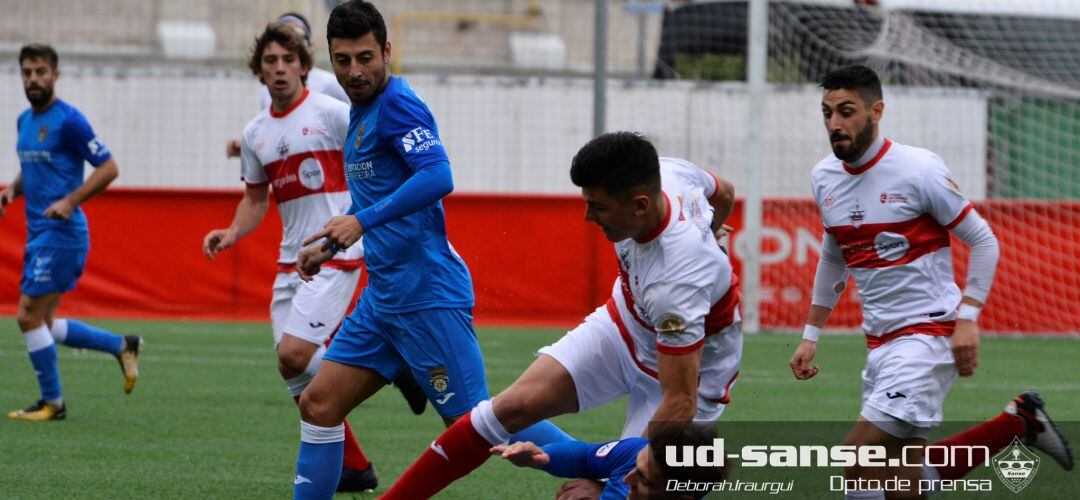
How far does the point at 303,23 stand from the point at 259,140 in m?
1.36

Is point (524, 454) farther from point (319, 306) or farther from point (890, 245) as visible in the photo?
point (319, 306)

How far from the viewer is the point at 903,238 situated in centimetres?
548

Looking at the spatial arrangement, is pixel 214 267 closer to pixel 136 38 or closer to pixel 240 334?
pixel 240 334

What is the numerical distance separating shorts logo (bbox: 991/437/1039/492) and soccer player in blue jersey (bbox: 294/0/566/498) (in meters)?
2.16

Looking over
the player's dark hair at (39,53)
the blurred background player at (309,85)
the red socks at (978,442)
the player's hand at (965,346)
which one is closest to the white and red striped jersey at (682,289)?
the player's hand at (965,346)

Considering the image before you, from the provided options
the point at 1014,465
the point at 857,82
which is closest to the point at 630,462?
the point at 857,82

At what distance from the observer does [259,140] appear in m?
6.80

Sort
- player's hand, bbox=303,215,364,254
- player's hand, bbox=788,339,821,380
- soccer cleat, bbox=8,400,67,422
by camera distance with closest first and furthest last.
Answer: player's hand, bbox=303,215,364,254 < player's hand, bbox=788,339,821,380 < soccer cleat, bbox=8,400,67,422

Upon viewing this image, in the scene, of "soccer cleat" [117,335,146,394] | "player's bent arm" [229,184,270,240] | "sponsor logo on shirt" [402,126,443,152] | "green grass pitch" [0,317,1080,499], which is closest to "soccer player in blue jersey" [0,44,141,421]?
"soccer cleat" [117,335,146,394]

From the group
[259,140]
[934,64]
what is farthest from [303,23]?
[934,64]

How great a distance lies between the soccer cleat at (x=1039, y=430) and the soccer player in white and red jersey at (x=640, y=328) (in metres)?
1.78

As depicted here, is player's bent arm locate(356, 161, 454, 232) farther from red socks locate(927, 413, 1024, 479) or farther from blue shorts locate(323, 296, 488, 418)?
red socks locate(927, 413, 1024, 479)

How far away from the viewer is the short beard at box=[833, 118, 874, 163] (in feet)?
18.1

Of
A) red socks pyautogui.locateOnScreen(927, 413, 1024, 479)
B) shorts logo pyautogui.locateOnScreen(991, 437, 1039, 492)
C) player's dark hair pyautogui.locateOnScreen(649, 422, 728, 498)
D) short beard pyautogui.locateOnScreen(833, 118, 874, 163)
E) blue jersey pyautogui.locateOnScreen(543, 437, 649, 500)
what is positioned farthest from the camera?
shorts logo pyautogui.locateOnScreen(991, 437, 1039, 492)
